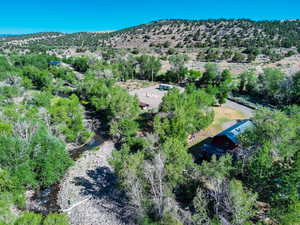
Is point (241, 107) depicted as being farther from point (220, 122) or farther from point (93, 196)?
point (93, 196)

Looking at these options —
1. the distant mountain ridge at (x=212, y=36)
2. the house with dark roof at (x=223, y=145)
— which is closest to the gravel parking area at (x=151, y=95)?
the house with dark roof at (x=223, y=145)

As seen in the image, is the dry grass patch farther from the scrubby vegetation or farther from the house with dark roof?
the house with dark roof

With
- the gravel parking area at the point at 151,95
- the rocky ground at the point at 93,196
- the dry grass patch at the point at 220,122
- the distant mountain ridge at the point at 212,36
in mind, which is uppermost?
the distant mountain ridge at the point at 212,36

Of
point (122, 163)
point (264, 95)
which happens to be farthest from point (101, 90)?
point (264, 95)

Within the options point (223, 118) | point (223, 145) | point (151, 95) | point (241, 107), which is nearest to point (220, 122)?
point (223, 118)

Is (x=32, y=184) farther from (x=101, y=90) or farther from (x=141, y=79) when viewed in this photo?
(x=141, y=79)

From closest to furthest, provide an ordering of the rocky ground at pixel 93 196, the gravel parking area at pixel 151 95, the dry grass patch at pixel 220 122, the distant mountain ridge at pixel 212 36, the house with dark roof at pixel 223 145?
the rocky ground at pixel 93 196 → the house with dark roof at pixel 223 145 → the dry grass patch at pixel 220 122 → the gravel parking area at pixel 151 95 → the distant mountain ridge at pixel 212 36

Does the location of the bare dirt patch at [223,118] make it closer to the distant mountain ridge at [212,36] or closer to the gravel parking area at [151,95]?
the gravel parking area at [151,95]

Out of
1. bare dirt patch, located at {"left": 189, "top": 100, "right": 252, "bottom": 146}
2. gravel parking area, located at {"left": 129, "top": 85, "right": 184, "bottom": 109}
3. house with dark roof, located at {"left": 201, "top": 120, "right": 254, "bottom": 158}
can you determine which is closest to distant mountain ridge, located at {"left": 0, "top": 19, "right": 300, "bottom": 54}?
gravel parking area, located at {"left": 129, "top": 85, "right": 184, "bottom": 109}
